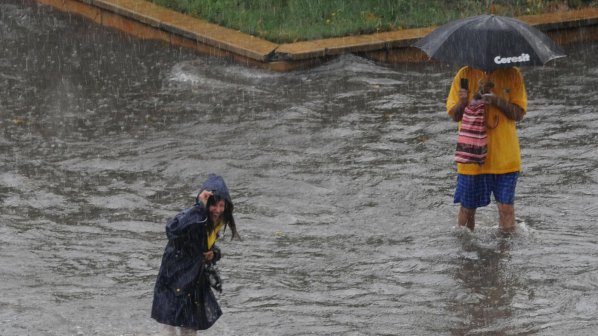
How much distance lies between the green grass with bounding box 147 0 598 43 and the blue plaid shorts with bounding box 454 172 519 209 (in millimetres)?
6130

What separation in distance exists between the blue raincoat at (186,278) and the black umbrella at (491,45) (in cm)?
269

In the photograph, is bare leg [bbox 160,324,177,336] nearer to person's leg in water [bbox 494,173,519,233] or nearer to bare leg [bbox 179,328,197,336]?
bare leg [bbox 179,328,197,336]

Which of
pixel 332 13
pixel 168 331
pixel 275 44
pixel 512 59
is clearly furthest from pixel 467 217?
pixel 332 13

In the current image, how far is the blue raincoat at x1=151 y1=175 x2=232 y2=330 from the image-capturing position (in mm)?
7199

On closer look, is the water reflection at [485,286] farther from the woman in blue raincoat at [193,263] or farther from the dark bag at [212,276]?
the woman in blue raincoat at [193,263]

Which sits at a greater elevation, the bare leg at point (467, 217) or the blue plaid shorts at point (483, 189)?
the blue plaid shorts at point (483, 189)

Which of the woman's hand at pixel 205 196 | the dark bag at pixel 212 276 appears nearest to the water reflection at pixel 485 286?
the dark bag at pixel 212 276

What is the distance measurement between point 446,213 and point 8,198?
3.70 meters

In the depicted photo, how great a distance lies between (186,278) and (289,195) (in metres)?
3.91

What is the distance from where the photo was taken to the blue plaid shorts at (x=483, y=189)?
31.6 ft

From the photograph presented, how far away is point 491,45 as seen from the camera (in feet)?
30.3

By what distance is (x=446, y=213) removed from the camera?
34.6 feet

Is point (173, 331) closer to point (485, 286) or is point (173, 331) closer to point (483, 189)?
point (485, 286)

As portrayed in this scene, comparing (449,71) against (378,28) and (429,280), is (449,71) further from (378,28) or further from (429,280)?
(429,280)
